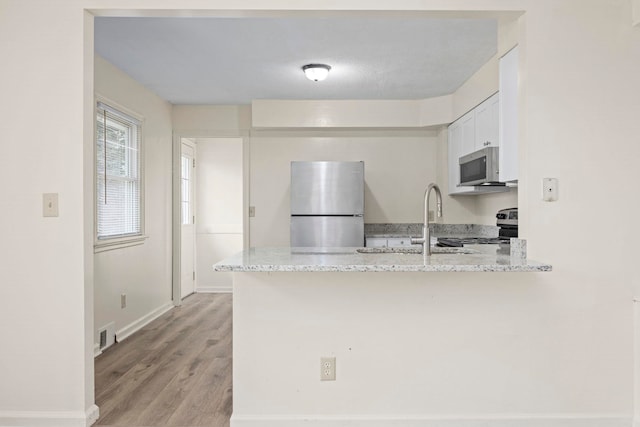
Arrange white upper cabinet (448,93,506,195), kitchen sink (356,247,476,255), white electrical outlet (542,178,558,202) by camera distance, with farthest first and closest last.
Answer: white upper cabinet (448,93,506,195), kitchen sink (356,247,476,255), white electrical outlet (542,178,558,202)

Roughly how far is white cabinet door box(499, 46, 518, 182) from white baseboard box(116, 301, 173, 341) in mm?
3230

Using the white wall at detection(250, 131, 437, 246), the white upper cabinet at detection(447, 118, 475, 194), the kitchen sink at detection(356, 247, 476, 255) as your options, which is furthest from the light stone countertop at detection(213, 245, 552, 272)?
the white wall at detection(250, 131, 437, 246)

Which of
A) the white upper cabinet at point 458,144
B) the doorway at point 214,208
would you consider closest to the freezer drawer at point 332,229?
the white upper cabinet at point 458,144

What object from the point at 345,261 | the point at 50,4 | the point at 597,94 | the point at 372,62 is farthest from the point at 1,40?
the point at 597,94

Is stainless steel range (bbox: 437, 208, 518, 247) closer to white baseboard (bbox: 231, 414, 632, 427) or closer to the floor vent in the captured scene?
white baseboard (bbox: 231, 414, 632, 427)

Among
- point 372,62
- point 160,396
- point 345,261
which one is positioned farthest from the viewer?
point 372,62

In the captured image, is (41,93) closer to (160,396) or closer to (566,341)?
(160,396)

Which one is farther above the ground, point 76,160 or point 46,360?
point 76,160

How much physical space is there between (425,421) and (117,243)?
2.81 metres

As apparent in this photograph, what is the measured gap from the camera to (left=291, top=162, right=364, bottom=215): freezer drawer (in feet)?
15.1

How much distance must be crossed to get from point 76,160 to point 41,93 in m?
0.35

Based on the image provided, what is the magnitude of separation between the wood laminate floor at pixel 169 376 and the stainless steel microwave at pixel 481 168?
2333 mm

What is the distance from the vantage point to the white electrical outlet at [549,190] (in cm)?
212

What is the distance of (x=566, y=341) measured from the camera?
214 centimetres
